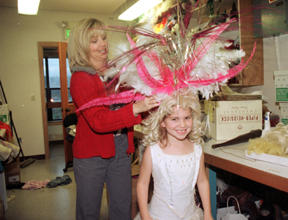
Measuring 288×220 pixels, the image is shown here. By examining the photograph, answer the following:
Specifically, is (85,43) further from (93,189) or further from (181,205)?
(181,205)

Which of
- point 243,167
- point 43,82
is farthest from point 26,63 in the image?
point 243,167

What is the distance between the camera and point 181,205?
4.00ft

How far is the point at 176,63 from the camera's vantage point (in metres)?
1.09

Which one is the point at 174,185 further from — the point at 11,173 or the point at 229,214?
the point at 11,173

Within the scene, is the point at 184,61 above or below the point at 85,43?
below

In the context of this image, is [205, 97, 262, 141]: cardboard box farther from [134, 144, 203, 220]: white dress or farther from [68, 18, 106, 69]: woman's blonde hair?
[68, 18, 106, 69]: woman's blonde hair

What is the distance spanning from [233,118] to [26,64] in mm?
4141

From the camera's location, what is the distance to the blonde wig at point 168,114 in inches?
44.9

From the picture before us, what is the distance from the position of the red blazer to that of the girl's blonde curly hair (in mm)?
84

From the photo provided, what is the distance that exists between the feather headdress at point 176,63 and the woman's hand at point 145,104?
Result: 0.08 ft

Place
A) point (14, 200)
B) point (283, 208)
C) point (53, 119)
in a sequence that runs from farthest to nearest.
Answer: point (53, 119), point (14, 200), point (283, 208)

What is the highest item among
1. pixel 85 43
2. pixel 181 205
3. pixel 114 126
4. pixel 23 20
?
pixel 23 20

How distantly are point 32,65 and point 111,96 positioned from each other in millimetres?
4209

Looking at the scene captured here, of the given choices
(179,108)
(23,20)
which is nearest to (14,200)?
(179,108)
